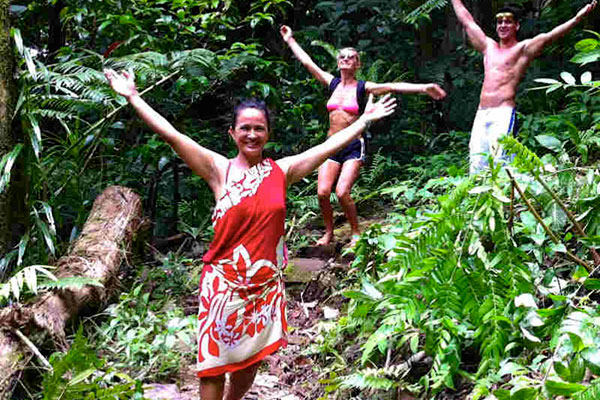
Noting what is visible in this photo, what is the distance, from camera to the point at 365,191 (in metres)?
7.77

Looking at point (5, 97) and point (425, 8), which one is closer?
point (5, 97)

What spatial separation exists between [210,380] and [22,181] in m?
2.16

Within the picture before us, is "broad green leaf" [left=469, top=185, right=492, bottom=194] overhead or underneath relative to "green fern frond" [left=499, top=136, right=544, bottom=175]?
underneath

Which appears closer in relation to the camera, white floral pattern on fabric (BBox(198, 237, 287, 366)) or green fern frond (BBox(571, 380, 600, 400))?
green fern frond (BBox(571, 380, 600, 400))

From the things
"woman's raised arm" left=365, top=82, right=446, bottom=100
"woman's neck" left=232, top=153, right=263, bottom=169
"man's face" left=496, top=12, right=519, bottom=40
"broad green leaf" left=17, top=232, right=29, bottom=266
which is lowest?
"broad green leaf" left=17, top=232, right=29, bottom=266

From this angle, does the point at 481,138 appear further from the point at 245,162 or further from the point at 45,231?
the point at 45,231

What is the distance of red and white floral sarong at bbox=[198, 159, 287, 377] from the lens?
288 centimetres

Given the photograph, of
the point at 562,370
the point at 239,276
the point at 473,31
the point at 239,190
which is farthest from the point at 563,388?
the point at 473,31

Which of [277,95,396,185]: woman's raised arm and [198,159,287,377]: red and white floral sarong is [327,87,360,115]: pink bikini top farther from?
[198,159,287,377]: red and white floral sarong

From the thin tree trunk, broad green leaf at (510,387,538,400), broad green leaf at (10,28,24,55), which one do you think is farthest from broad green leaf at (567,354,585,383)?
broad green leaf at (10,28,24,55)

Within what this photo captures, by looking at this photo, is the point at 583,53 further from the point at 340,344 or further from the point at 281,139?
the point at 281,139

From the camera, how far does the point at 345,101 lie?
19.5 ft

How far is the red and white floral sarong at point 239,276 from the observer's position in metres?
2.88

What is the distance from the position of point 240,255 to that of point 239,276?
10 centimetres
